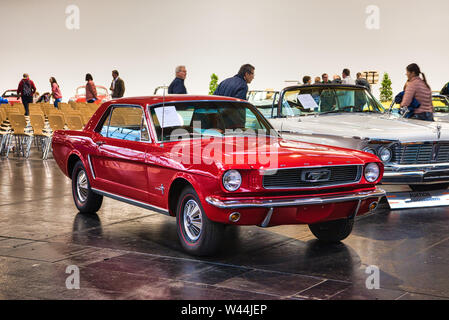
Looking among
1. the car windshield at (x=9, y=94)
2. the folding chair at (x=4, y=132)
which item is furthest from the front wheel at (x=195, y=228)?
the car windshield at (x=9, y=94)

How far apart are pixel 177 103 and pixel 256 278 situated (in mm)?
2191

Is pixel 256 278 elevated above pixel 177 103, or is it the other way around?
pixel 177 103

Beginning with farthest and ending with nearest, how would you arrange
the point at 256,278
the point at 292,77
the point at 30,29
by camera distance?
the point at 30,29, the point at 292,77, the point at 256,278

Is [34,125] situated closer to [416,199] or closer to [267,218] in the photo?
[416,199]

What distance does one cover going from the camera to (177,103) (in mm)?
6195

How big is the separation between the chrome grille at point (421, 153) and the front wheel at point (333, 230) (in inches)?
79.4

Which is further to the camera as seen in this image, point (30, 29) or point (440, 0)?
point (30, 29)

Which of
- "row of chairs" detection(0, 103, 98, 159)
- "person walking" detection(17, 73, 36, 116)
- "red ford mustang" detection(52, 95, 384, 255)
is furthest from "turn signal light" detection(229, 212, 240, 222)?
"person walking" detection(17, 73, 36, 116)

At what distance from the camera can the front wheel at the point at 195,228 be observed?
516cm

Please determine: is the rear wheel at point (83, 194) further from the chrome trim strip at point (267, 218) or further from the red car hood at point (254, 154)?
the chrome trim strip at point (267, 218)

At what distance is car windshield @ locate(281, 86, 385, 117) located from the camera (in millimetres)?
9062

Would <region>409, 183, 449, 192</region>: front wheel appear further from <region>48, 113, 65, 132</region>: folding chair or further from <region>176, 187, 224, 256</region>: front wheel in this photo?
<region>48, 113, 65, 132</region>: folding chair
